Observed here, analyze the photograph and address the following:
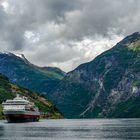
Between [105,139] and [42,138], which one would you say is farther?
[42,138]

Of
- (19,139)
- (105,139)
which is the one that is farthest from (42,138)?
(105,139)

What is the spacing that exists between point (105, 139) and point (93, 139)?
16.2 ft

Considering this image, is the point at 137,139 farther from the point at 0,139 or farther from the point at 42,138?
the point at 0,139

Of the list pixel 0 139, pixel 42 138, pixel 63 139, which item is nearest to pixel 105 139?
pixel 63 139

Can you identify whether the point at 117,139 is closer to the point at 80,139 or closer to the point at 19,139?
the point at 80,139

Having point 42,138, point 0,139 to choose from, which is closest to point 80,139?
point 42,138

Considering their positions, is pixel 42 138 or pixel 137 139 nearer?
pixel 137 139

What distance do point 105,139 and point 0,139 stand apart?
40943 mm

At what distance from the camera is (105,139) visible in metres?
181

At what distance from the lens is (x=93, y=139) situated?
183000 millimetres

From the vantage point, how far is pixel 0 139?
184 meters

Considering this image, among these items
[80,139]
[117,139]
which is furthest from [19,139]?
[117,139]

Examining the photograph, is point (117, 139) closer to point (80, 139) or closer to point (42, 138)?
point (80, 139)

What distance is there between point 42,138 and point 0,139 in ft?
59.8
